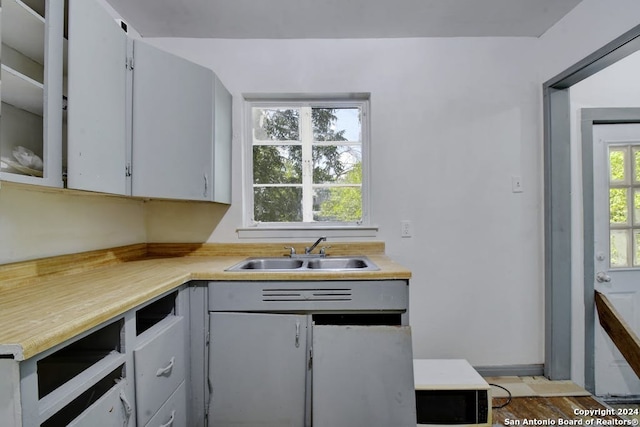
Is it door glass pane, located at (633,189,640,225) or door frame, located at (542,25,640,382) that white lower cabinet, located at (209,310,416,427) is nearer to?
door frame, located at (542,25,640,382)

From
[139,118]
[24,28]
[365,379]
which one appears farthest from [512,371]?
[24,28]

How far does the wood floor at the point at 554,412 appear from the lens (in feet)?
5.17

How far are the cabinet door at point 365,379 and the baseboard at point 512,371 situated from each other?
97 cm

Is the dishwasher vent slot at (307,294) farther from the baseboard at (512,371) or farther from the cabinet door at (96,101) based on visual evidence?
the baseboard at (512,371)

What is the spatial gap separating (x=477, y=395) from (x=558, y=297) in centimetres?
99

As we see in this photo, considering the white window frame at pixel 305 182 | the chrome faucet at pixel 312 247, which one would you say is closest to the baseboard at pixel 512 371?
the white window frame at pixel 305 182

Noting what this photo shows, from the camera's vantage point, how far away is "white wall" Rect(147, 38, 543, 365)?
2.02m

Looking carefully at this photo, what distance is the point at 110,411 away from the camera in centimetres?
91

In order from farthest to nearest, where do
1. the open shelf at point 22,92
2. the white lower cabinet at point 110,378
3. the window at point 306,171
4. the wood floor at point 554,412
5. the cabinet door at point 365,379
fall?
the window at point 306,171, the wood floor at point 554,412, the cabinet door at point 365,379, the open shelf at point 22,92, the white lower cabinet at point 110,378

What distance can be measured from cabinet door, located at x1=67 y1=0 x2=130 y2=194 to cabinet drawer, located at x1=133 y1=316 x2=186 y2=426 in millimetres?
645

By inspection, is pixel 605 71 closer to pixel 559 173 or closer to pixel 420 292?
pixel 559 173

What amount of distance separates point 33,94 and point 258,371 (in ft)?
4.69

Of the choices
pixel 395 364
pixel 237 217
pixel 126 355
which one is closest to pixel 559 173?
pixel 395 364

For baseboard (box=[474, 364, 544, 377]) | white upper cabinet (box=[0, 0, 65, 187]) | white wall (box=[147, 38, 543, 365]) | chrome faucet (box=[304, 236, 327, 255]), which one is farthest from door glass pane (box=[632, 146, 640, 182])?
white upper cabinet (box=[0, 0, 65, 187])
